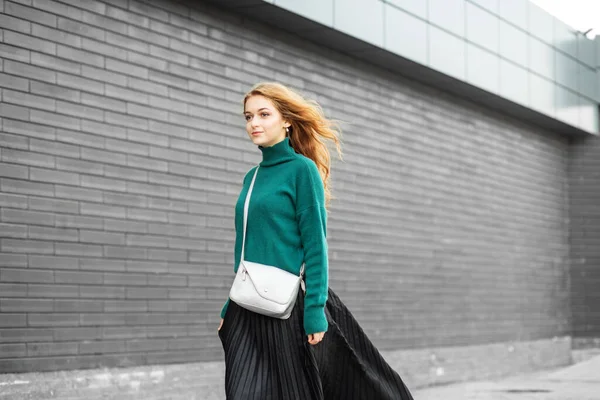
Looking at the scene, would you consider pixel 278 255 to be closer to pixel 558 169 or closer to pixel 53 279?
pixel 53 279

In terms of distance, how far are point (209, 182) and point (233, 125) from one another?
2.13 feet

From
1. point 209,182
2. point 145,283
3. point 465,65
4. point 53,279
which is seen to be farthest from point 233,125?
point 465,65

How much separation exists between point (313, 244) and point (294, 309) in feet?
0.99

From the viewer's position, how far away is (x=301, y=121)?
4664 mm

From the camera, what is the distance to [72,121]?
788 centimetres

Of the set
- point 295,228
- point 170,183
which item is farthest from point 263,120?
point 170,183

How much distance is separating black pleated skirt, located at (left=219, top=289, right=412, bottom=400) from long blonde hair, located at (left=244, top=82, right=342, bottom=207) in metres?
0.59

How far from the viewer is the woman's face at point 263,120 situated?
4.54 metres

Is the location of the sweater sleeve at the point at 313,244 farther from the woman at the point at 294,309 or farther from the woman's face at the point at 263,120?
the woman's face at the point at 263,120

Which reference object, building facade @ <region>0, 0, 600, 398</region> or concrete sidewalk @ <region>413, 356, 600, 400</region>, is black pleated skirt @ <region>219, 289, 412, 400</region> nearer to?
building facade @ <region>0, 0, 600, 398</region>

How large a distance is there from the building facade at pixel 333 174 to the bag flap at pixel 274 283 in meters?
3.42

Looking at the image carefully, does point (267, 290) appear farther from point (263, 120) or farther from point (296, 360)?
point (263, 120)

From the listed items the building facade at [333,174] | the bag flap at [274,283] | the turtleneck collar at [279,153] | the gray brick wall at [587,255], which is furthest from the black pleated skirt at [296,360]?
the gray brick wall at [587,255]

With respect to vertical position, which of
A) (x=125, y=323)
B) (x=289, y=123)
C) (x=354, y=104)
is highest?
(x=354, y=104)
